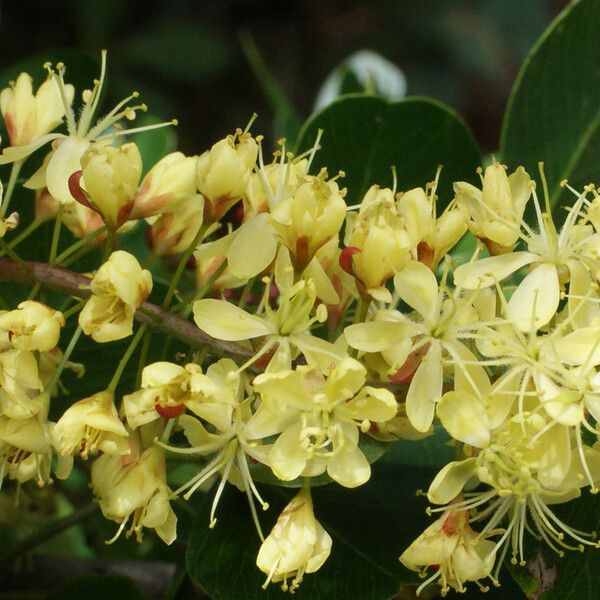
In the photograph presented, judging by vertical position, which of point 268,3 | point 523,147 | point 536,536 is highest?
point 523,147

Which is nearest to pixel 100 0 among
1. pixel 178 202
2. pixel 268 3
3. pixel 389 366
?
pixel 268 3

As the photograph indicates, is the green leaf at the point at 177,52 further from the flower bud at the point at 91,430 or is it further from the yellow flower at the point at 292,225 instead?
the flower bud at the point at 91,430

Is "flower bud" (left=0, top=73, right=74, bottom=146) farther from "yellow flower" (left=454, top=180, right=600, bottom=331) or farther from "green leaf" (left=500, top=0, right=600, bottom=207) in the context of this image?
"green leaf" (left=500, top=0, right=600, bottom=207)

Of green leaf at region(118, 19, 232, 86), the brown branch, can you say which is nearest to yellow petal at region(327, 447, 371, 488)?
the brown branch

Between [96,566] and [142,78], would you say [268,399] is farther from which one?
[142,78]

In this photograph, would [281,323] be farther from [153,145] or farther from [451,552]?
[153,145]

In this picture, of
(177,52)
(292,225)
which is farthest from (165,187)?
(177,52)
